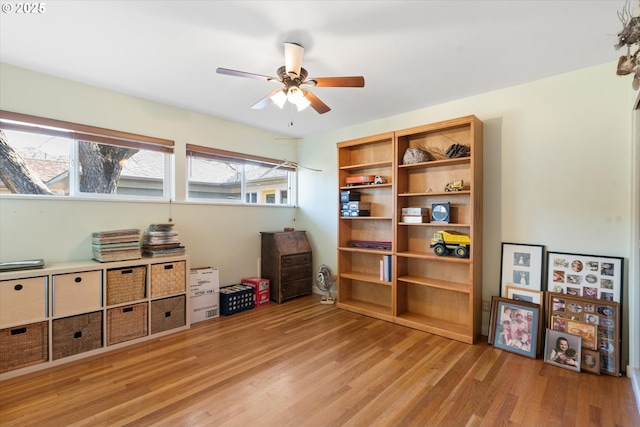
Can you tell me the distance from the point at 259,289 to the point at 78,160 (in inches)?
98.3

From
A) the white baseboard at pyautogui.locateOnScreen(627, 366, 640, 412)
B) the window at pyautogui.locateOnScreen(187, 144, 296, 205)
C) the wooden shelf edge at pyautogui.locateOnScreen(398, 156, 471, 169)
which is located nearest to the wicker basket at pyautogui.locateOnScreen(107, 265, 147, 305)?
the window at pyautogui.locateOnScreen(187, 144, 296, 205)

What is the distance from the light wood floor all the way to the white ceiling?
2.54m

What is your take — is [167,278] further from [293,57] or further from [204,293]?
[293,57]

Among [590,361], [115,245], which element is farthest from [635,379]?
[115,245]

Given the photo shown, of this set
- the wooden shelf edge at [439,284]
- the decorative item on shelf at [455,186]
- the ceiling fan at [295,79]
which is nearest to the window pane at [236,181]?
the ceiling fan at [295,79]

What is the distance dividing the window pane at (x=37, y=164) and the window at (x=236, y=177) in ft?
3.98

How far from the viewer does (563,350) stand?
2.44 m

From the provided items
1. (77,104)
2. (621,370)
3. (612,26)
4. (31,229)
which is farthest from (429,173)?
(31,229)

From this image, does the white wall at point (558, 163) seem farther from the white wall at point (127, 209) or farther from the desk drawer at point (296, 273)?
the white wall at point (127, 209)

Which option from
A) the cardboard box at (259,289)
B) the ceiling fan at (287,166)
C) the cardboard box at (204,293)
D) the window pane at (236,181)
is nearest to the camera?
the cardboard box at (204,293)

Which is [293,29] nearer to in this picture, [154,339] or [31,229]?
[31,229]

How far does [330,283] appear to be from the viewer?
421cm

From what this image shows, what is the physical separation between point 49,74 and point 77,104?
0.30m

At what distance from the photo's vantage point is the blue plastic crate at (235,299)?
361 cm
